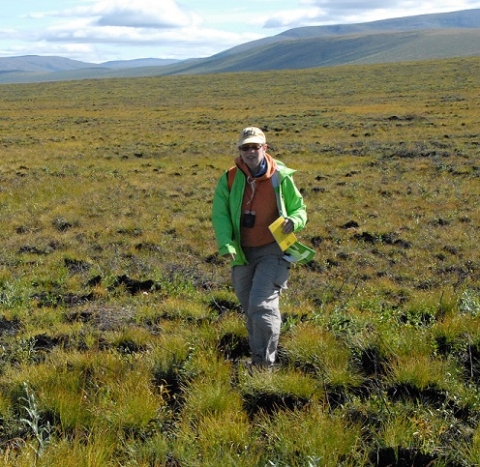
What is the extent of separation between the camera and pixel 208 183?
18.7m

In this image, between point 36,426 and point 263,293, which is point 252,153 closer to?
point 263,293

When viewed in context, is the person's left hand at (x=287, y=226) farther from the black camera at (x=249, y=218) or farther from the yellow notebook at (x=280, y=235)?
the black camera at (x=249, y=218)

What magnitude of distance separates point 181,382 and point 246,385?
542 mm

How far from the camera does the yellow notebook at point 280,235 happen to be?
4.71m

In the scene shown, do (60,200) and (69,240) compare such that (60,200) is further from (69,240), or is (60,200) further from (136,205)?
(69,240)

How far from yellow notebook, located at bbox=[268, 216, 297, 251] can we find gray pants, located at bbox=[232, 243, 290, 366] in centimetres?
22

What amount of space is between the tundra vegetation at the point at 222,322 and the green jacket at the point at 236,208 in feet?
3.12

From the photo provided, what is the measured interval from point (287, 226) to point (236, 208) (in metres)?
0.50

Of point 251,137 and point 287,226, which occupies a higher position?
point 251,137

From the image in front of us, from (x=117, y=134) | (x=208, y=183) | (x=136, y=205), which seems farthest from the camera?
(x=117, y=134)

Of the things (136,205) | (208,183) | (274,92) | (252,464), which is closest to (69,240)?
(136,205)

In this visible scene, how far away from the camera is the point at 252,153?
471cm

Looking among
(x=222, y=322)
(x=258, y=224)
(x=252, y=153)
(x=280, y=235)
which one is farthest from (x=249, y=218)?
(x=222, y=322)

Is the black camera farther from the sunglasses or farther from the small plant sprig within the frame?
the small plant sprig
